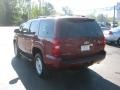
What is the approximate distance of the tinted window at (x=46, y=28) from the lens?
8020mm

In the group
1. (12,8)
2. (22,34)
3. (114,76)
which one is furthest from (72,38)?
(12,8)

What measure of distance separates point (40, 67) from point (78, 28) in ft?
5.90

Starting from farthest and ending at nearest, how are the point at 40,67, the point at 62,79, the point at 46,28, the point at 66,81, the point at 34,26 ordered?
the point at 34,26 < the point at 40,67 < the point at 62,79 < the point at 46,28 < the point at 66,81

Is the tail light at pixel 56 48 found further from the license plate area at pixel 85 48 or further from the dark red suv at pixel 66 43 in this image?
the license plate area at pixel 85 48

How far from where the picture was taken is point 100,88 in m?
7.49

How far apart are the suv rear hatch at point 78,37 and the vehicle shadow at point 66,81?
0.80 m

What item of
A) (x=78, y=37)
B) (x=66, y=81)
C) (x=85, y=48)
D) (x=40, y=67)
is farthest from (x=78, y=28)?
(x=40, y=67)

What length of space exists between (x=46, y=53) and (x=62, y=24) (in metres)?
0.96

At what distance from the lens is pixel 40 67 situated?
29.0 feet

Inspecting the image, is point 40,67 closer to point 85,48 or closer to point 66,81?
point 66,81

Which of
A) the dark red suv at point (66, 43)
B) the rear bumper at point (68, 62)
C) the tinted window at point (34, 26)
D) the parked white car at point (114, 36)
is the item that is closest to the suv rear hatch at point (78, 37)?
the dark red suv at point (66, 43)

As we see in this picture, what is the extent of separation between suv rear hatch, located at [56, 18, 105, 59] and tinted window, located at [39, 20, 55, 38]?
0.89ft

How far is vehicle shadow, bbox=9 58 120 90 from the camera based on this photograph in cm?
763

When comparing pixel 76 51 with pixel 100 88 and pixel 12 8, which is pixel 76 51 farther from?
pixel 12 8
